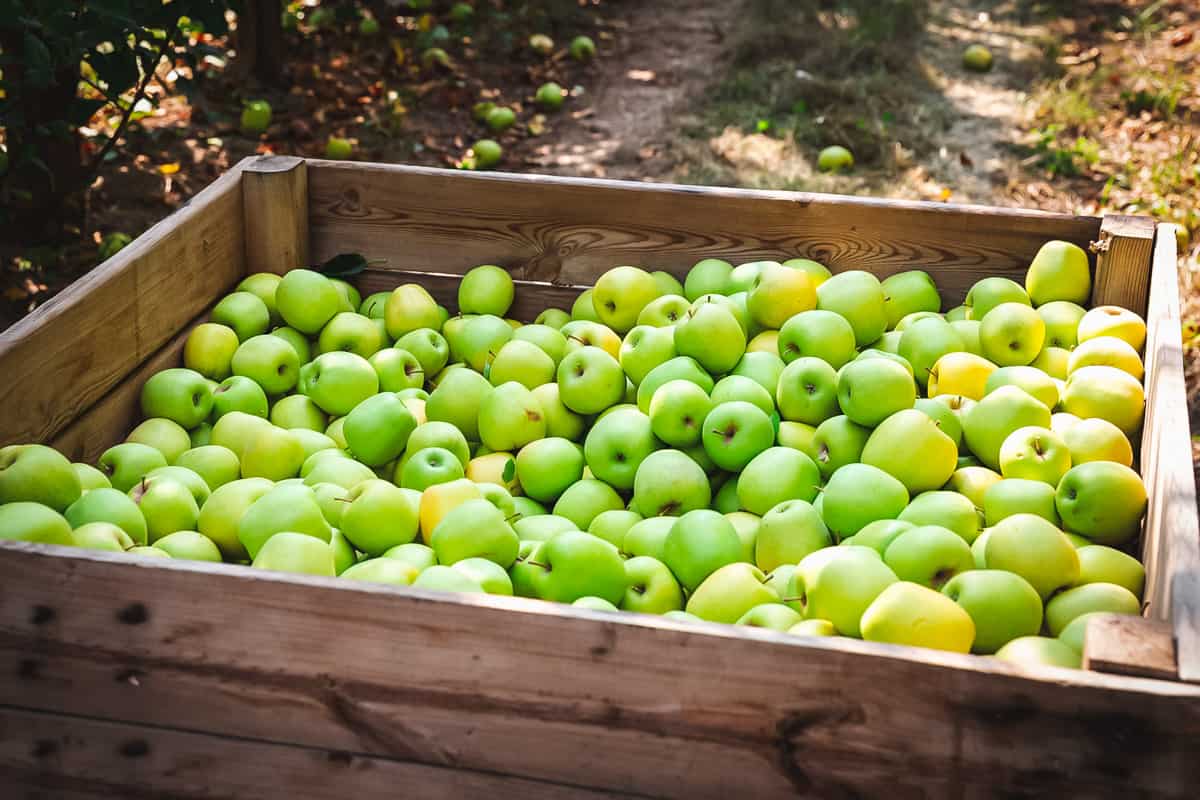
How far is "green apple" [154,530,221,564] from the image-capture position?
217cm

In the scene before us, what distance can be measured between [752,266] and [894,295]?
38cm

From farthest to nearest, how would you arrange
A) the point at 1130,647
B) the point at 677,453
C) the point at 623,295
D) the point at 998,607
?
the point at 623,295 → the point at 677,453 → the point at 998,607 → the point at 1130,647

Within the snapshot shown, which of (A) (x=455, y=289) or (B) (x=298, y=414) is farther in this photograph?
(A) (x=455, y=289)

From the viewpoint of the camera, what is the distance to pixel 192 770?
1.69 m

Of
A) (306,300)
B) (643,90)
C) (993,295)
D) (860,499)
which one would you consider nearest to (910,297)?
(993,295)

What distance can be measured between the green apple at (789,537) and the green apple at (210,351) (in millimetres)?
1471

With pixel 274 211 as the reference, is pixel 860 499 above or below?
below

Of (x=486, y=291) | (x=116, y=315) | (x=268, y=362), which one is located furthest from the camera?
(x=486, y=291)

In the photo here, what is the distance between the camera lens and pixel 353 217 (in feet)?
10.8

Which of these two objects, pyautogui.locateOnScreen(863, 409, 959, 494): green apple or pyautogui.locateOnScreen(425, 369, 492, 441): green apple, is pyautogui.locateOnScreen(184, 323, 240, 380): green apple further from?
pyautogui.locateOnScreen(863, 409, 959, 494): green apple

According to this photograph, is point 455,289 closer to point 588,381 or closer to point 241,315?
point 241,315

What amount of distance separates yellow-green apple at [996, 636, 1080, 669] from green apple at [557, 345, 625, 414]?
121 centimetres

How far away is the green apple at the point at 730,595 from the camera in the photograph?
1.99m

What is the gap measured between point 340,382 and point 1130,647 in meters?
1.87
